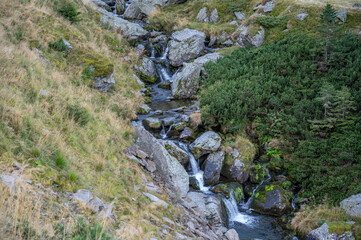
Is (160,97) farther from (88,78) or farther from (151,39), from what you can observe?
(151,39)

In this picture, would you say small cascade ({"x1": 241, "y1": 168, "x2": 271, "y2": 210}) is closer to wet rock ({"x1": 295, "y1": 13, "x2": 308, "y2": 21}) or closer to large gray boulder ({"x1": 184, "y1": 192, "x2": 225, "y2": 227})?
large gray boulder ({"x1": 184, "y1": 192, "x2": 225, "y2": 227})

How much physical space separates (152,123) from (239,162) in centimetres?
536

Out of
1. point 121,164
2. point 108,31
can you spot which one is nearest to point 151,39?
point 108,31

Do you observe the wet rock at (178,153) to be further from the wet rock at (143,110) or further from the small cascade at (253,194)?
the wet rock at (143,110)

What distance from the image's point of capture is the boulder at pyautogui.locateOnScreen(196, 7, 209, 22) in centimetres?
2972

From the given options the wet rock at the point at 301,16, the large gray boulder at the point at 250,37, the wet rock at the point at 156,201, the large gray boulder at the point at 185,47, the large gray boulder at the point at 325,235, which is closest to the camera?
the wet rock at the point at 156,201

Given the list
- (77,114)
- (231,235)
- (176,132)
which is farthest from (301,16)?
(77,114)

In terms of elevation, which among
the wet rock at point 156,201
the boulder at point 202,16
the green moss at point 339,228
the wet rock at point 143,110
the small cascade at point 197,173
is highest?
the boulder at point 202,16

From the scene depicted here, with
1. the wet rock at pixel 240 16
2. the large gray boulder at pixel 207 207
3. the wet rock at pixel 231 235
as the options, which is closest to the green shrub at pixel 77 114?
the large gray boulder at pixel 207 207

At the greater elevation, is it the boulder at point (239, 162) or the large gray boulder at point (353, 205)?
the large gray boulder at point (353, 205)

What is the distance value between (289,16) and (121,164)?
21.7 metres

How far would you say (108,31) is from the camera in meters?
21.2

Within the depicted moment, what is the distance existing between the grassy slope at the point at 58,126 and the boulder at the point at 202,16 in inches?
775

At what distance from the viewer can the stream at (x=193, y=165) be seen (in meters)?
9.40
